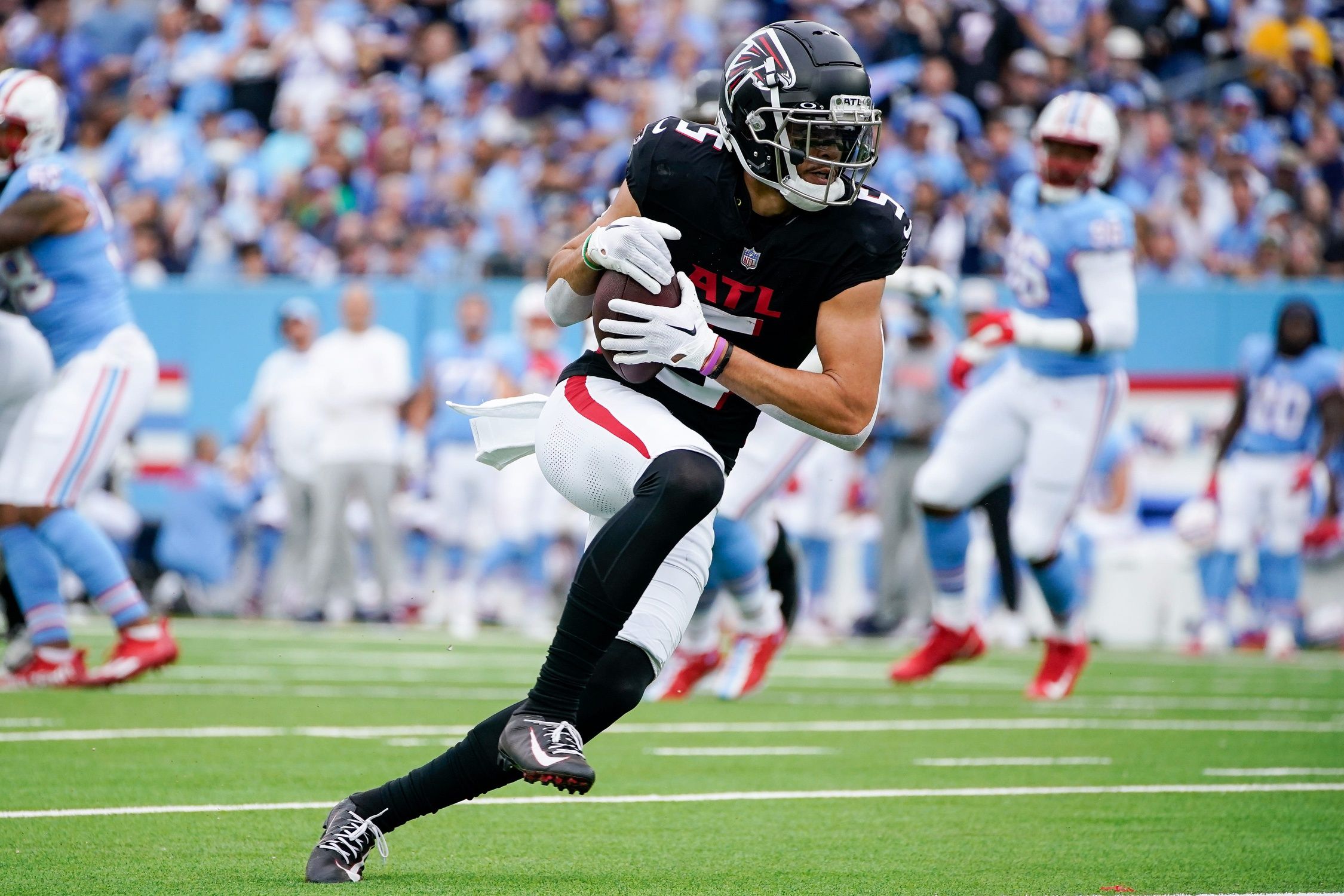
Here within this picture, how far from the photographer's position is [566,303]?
12.8ft

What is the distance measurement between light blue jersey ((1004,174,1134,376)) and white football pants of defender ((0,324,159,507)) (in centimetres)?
349

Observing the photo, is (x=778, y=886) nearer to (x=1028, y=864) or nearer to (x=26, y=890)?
(x=1028, y=864)

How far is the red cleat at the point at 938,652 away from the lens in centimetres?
759

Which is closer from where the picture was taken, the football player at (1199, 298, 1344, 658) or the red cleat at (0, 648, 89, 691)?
the red cleat at (0, 648, 89, 691)

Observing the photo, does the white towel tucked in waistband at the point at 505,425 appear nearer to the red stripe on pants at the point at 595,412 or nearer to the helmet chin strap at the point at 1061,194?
the red stripe on pants at the point at 595,412

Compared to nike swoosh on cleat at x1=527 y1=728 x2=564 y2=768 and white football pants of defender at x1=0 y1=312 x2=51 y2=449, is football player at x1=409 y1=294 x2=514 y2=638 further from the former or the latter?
nike swoosh on cleat at x1=527 y1=728 x2=564 y2=768

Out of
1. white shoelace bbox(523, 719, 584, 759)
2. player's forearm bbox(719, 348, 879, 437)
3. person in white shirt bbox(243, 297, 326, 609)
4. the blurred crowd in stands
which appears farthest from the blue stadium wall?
white shoelace bbox(523, 719, 584, 759)

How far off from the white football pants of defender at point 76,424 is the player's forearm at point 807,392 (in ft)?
11.9

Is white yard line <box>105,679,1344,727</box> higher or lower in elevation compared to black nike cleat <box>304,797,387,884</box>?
lower

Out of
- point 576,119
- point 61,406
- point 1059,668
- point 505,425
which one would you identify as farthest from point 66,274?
point 576,119

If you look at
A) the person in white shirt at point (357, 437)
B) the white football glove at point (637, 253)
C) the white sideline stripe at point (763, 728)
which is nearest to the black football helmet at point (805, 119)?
the white football glove at point (637, 253)

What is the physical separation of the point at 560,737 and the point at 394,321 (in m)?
10.0

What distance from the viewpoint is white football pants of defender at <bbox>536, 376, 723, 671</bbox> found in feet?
11.9

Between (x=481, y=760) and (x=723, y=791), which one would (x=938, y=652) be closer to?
(x=723, y=791)
